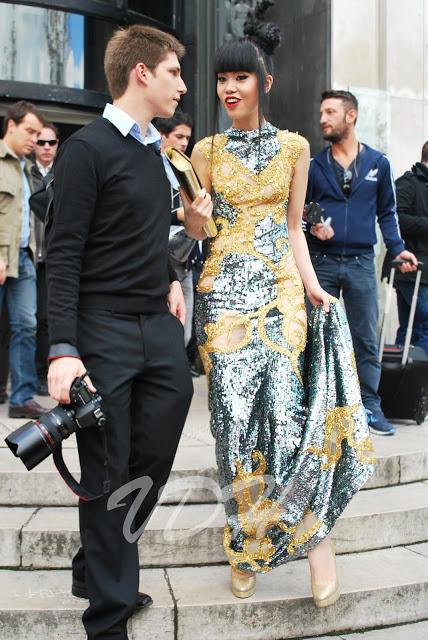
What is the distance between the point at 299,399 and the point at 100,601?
43.7 inches

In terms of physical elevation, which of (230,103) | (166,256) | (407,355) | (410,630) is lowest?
(410,630)

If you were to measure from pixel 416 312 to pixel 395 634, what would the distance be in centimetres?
345

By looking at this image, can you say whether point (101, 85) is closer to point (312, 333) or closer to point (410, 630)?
point (312, 333)

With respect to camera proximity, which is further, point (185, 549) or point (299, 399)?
point (185, 549)

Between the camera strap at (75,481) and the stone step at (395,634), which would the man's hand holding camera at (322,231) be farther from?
the camera strap at (75,481)

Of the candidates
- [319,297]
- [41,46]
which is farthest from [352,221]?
[41,46]

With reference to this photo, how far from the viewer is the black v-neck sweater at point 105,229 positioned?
9.25 ft

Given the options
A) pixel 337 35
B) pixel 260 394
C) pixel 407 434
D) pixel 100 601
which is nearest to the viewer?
pixel 100 601

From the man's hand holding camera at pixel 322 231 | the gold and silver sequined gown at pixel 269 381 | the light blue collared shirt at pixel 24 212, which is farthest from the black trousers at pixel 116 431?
the light blue collared shirt at pixel 24 212

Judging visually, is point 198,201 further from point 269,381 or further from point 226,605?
point 226,605

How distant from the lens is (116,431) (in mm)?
2922

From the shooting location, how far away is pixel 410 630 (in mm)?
3750

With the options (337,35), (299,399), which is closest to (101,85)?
(337,35)

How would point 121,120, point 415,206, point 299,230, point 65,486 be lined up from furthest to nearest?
point 415,206 < point 65,486 < point 299,230 < point 121,120
